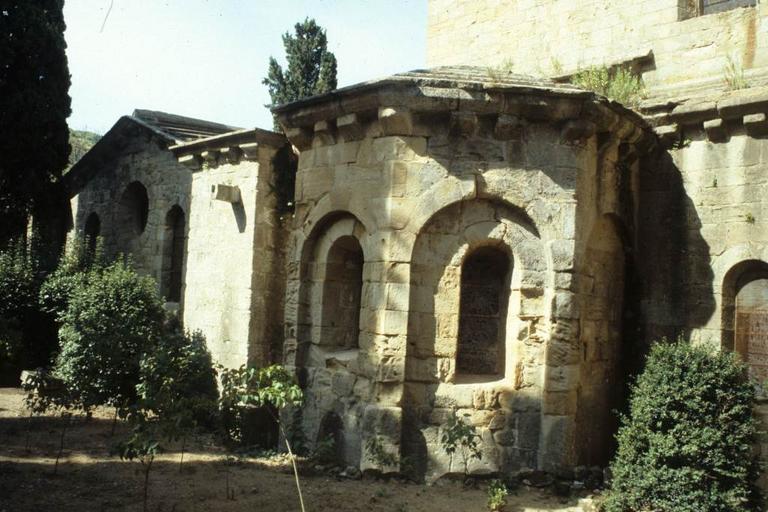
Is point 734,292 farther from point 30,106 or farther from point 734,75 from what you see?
point 30,106

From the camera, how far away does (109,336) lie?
10000 millimetres

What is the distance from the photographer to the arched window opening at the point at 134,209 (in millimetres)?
13094

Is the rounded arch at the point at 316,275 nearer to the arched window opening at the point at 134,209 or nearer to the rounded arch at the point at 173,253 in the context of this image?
the rounded arch at the point at 173,253

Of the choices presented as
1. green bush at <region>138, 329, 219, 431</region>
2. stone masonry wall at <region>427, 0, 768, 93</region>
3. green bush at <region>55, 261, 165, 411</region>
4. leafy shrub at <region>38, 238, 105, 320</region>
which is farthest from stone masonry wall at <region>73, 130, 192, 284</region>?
stone masonry wall at <region>427, 0, 768, 93</region>

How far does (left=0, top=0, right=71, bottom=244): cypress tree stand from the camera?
40.0ft

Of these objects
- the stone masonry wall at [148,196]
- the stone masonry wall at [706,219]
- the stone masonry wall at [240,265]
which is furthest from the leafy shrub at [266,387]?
the stone masonry wall at [148,196]

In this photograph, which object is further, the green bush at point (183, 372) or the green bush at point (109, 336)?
the green bush at point (109, 336)

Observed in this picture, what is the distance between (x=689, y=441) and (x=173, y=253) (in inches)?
358

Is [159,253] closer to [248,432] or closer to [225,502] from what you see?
[248,432]

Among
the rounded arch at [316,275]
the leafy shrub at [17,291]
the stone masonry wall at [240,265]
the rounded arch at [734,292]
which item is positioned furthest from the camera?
the leafy shrub at [17,291]

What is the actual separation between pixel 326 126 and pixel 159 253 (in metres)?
5.67

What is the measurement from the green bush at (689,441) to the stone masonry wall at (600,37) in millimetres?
3816

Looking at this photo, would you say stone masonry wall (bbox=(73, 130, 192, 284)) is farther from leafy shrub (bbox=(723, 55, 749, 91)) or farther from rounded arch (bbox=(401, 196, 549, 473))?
leafy shrub (bbox=(723, 55, 749, 91))

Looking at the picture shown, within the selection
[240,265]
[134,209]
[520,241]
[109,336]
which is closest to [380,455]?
[520,241]
